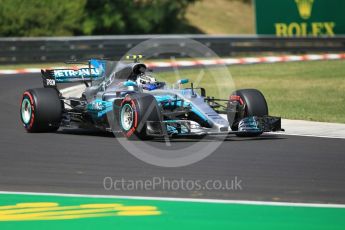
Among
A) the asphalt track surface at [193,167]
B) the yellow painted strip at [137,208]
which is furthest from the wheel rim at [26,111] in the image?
the yellow painted strip at [137,208]

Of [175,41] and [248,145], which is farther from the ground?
[175,41]

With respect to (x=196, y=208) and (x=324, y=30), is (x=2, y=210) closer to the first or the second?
(x=196, y=208)

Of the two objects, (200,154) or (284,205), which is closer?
(284,205)

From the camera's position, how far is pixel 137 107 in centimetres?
1409

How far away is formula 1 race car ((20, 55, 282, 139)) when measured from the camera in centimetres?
1425

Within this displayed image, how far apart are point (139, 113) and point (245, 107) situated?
2.18 m

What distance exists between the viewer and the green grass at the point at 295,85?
2011 cm

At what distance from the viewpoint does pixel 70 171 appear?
11.7 meters

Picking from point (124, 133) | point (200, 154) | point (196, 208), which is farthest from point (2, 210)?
point (124, 133)

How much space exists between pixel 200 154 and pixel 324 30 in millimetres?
28072

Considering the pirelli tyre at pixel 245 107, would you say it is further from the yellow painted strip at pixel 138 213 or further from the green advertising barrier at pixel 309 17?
the green advertising barrier at pixel 309 17

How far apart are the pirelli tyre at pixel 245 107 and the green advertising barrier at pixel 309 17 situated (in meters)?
25.0

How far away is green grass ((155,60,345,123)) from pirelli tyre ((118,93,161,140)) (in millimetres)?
5283

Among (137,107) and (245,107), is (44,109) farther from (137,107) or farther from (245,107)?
(245,107)
